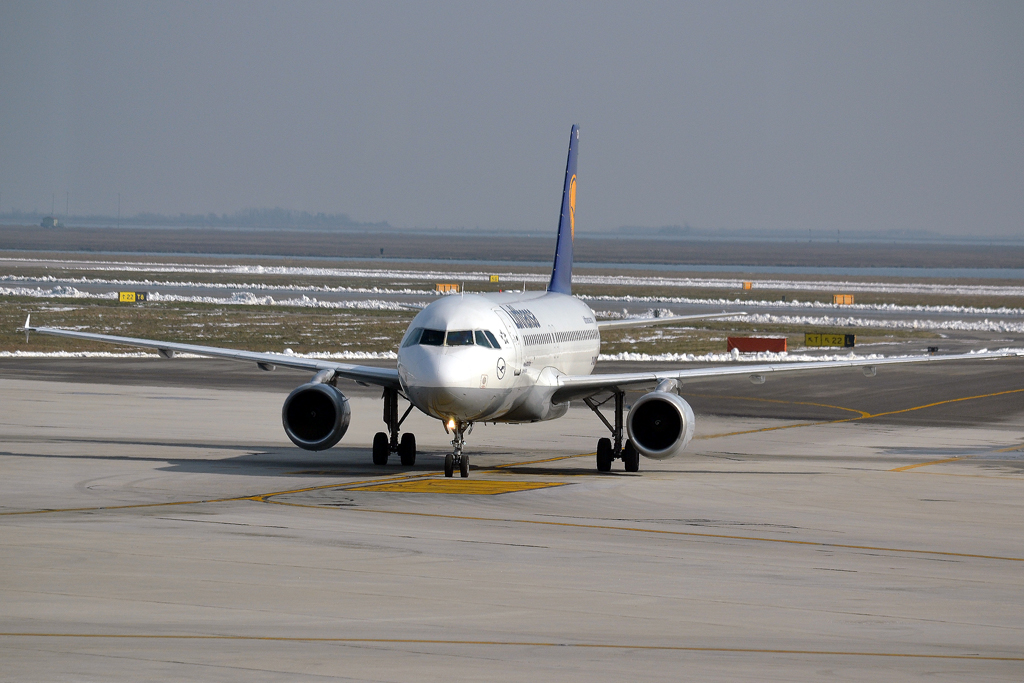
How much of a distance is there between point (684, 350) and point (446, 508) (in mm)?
50490

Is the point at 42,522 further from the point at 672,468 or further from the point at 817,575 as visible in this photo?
the point at 672,468

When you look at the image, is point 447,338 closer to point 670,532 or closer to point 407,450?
point 407,450

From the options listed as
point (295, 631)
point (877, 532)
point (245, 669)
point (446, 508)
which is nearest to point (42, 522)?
point (446, 508)

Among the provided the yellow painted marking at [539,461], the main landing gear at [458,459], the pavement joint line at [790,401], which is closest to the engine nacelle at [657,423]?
the yellow painted marking at [539,461]

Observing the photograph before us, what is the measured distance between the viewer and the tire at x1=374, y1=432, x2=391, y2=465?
1371 inches

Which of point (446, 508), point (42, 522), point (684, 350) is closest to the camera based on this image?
point (42, 522)

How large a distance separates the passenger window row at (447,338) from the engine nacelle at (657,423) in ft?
13.7

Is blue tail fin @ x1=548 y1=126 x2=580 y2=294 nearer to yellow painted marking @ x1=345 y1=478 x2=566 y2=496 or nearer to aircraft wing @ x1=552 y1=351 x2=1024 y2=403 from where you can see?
aircraft wing @ x1=552 y1=351 x2=1024 y2=403

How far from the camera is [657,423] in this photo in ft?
111

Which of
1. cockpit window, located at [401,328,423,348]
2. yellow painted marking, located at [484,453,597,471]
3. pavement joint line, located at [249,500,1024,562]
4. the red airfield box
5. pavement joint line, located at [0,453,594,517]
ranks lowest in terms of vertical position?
pavement joint line, located at [0,453,594,517]

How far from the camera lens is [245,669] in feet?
49.2

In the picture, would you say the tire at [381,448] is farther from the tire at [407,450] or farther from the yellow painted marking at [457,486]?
the yellow painted marking at [457,486]

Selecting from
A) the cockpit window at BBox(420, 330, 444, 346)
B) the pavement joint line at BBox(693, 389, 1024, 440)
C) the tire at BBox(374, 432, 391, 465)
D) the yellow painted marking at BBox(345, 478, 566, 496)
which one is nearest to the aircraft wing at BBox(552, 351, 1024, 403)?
the yellow painted marking at BBox(345, 478, 566, 496)

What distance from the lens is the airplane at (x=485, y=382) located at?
31531mm
